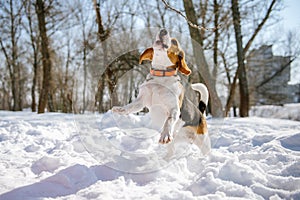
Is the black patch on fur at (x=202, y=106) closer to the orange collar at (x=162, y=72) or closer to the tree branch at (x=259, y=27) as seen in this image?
the orange collar at (x=162, y=72)

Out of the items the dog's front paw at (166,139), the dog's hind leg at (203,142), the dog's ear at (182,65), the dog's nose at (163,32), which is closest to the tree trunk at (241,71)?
the dog's hind leg at (203,142)

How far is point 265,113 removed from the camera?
15.4m

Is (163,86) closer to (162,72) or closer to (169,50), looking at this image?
(162,72)

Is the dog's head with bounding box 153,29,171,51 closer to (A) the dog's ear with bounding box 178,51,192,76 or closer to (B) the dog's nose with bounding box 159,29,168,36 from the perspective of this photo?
(B) the dog's nose with bounding box 159,29,168,36

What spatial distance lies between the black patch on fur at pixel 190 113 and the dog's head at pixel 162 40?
456 mm

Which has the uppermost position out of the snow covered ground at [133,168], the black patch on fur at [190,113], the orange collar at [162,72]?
the orange collar at [162,72]

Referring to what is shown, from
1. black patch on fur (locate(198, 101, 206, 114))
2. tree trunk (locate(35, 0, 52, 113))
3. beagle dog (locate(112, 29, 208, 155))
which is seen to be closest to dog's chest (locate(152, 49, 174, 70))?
beagle dog (locate(112, 29, 208, 155))

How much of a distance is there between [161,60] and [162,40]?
15 centimetres

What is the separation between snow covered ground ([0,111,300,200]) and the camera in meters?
1.53

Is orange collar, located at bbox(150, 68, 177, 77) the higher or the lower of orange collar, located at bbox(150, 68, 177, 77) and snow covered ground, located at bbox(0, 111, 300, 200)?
the higher

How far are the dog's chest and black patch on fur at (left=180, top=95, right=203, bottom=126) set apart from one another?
33 centimetres

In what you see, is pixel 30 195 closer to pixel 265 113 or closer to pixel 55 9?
pixel 55 9

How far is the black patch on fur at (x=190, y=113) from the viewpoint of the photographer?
1.91 meters

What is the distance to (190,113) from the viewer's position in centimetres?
200
